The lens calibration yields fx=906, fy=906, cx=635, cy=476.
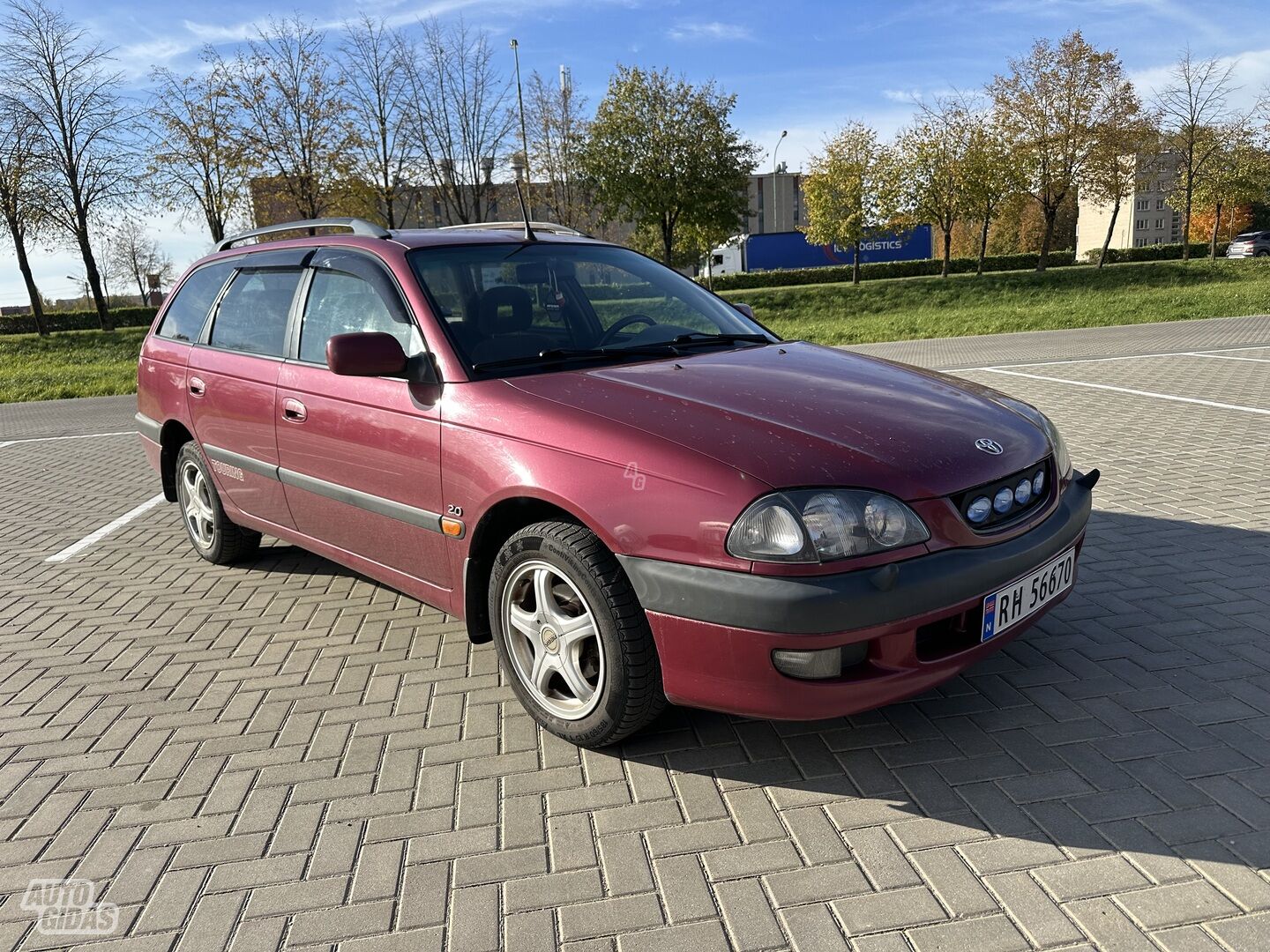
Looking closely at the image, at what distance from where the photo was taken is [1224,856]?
231 centimetres

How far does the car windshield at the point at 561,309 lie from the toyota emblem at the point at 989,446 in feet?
3.98

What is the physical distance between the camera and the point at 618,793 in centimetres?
277

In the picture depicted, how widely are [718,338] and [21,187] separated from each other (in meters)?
35.7

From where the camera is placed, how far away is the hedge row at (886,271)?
46522 millimetres

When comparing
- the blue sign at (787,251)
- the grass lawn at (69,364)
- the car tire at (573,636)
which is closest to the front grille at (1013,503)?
the car tire at (573,636)

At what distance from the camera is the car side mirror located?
3.19 metres

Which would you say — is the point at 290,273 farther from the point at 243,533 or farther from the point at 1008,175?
the point at 1008,175

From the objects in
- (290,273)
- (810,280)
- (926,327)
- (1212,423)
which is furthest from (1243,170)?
(290,273)

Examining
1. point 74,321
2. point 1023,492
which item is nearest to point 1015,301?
point 1023,492

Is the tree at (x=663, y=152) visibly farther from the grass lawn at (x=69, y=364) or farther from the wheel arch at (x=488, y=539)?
the wheel arch at (x=488, y=539)

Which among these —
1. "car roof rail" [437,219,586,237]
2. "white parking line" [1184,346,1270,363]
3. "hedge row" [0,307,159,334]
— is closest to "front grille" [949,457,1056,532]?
"car roof rail" [437,219,586,237]

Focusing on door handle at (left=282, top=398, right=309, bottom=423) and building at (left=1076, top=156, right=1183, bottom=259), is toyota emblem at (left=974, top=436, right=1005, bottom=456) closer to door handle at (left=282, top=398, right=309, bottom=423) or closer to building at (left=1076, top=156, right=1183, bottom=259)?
door handle at (left=282, top=398, right=309, bottom=423)

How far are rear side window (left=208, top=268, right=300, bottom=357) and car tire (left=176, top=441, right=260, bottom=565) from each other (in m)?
0.75

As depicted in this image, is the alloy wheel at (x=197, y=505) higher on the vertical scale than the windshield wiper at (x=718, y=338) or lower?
lower
